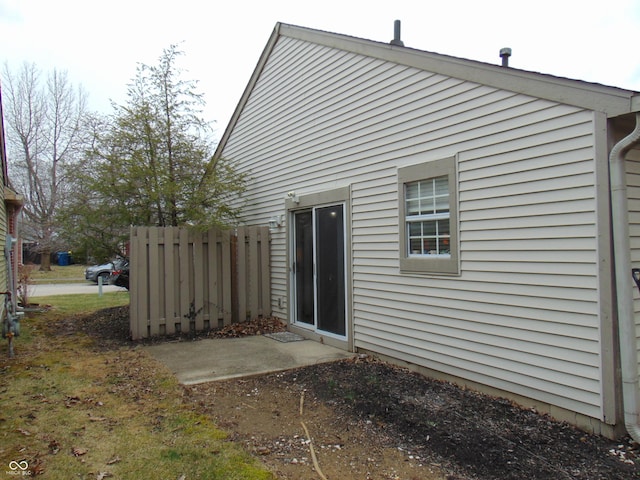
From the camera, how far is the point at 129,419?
382 cm

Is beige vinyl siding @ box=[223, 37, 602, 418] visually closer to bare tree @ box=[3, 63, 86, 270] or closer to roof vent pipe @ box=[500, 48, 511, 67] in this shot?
roof vent pipe @ box=[500, 48, 511, 67]

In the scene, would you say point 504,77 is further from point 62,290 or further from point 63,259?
point 63,259

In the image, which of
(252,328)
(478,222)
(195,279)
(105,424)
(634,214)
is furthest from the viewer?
(252,328)

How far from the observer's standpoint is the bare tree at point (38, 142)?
80.2 ft

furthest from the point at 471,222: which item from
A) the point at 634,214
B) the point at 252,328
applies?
the point at 252,328

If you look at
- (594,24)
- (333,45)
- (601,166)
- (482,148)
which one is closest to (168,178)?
(333,45)

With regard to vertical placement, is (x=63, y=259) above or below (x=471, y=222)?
below

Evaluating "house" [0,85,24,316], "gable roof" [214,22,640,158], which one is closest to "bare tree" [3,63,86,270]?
"house" [0,85,24,316]

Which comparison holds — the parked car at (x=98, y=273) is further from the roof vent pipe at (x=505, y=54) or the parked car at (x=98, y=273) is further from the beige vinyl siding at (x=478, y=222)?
the roof vent pipe at (x=505, y=54)

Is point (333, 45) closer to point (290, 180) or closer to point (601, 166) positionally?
point (290, 180)

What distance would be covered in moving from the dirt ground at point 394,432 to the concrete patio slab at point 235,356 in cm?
35

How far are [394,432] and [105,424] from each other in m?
2.52

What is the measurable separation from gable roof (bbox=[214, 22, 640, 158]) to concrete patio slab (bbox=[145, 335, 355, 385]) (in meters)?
3.90

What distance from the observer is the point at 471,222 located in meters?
4.45
